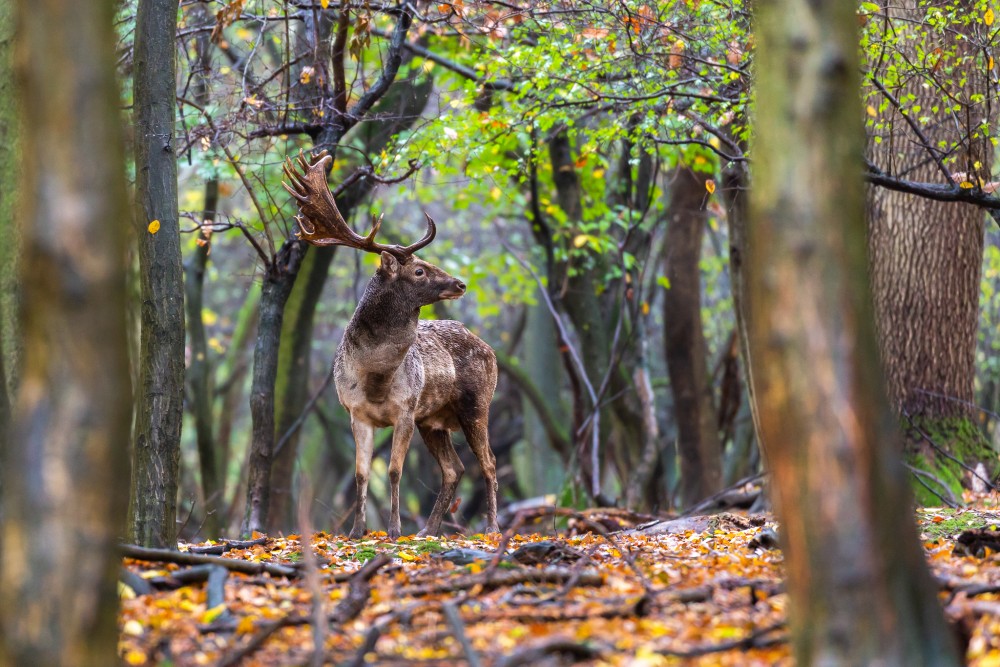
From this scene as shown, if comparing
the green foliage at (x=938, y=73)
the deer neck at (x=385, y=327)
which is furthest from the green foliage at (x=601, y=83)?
the deer neck at (x=385, y=327)

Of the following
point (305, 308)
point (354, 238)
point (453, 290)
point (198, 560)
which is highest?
point (354, 238)

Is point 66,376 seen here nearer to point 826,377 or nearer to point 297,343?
point 826,377

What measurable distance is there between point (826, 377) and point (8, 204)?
16.2 ft

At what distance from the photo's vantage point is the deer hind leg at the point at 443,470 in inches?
420

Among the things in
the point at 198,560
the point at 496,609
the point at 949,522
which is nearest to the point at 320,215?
the point at 198,560

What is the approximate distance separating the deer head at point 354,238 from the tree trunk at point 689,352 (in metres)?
7.26

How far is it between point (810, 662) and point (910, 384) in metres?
8.29

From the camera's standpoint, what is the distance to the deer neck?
10.0 meters

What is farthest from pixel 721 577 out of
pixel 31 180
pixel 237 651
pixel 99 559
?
pixel 31 180

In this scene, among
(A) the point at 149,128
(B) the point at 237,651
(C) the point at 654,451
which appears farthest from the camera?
(C) the point at 654,451

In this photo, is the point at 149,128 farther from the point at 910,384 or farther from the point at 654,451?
the point at 654,451

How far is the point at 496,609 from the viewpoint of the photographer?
539 centimetres

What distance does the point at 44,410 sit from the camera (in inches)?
151

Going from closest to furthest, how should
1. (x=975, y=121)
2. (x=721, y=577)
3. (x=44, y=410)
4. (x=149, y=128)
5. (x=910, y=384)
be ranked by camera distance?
(x=44, y=410), (x=721, y=577), (x=149, y=128), (x=975, y=121), (x=910, y=384)
